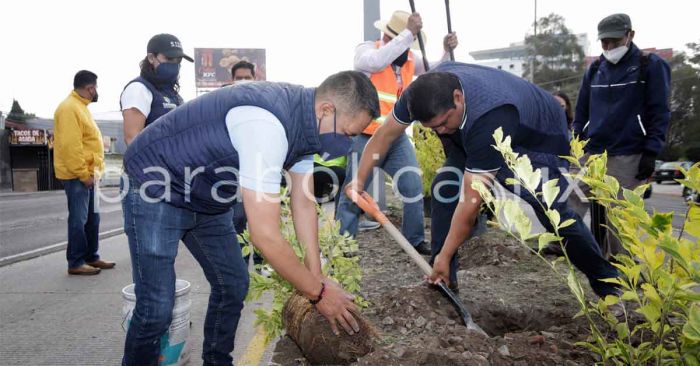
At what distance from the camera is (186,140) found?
2172mm

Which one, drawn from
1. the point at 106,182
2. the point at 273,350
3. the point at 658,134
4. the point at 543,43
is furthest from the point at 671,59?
the point at 273,350

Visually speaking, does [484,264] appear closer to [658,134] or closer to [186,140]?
[658,134]

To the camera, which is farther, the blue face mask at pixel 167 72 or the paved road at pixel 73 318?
the blue face mask at pixel 167 72

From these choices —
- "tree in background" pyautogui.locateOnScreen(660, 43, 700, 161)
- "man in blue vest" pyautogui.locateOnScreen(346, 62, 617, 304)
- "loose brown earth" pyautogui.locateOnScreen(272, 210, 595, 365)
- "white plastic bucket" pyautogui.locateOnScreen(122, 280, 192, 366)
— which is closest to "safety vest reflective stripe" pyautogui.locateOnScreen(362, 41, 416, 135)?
"loose brown earth" pyautogui.locateOnScreen(272, 210, 595, 365)

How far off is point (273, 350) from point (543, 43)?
195 ft

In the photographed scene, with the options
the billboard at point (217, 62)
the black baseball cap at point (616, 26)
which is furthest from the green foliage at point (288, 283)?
the billboard at point (217, 62)

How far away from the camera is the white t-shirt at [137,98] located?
139 inches

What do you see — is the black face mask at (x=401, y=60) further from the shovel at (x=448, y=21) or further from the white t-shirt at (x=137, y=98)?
the white t-shirt at (x=137, y=98)

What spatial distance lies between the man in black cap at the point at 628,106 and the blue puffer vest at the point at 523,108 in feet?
4.18

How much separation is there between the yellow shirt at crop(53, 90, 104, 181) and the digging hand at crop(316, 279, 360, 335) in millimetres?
3759

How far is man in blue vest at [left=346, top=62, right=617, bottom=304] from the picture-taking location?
109 inches

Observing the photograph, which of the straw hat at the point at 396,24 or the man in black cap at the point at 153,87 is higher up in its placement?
the straw hat at the point at 396,24

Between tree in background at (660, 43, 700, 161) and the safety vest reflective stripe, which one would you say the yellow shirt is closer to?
the safety vest reflective stripe

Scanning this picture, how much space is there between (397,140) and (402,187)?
19.0 inches
